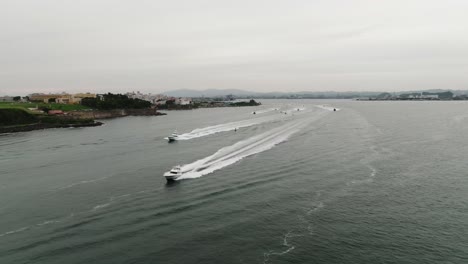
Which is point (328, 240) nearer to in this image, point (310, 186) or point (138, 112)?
point (310, 186)

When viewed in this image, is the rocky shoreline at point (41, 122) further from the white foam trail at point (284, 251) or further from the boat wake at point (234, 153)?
the white foam trail at point (284, 251)

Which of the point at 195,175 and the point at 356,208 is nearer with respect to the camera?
the point at 356,208

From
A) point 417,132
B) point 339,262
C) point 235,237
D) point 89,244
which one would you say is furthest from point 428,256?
A: point 417,132

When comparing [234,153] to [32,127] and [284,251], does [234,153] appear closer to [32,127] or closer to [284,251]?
[284,251]

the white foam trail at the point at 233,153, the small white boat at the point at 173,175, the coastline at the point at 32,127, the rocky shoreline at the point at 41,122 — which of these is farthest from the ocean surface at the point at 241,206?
the rocky shoreline at the point at 41,122

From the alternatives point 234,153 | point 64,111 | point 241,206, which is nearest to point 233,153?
point 234,153
